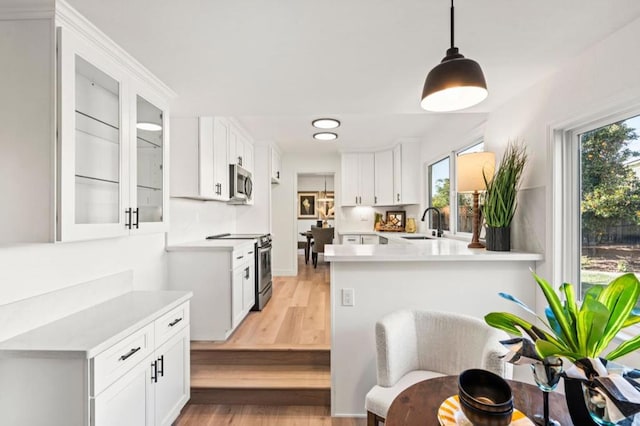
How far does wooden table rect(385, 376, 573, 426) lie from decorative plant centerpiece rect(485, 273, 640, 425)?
230mm

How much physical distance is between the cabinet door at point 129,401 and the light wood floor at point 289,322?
1145 millimetres

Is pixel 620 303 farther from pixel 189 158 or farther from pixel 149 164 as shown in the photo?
pixel 189 158

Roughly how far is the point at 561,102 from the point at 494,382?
73.7 inches

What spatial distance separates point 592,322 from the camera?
31.2 inches

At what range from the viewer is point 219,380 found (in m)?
2.48

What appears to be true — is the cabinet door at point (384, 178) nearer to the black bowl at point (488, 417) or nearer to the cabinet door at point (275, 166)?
the cabinet door at point (275, 166)

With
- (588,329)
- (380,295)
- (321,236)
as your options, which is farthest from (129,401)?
(321,236)

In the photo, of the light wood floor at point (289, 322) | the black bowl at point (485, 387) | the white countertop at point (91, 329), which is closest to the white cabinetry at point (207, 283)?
the light wood floor at point (289, 322)

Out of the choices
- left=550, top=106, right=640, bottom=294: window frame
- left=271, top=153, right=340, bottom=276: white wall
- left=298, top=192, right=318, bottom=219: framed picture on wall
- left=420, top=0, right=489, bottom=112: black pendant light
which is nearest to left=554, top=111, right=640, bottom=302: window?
left=550, top=106, right=640, bottom=294: window frame

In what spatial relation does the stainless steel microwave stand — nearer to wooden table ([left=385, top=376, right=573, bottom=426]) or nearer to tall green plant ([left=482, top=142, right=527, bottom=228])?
tall green plant ([left=482, top=142, right=527, bottom=228])

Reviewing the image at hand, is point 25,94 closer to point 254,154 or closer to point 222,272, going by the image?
point 222,272

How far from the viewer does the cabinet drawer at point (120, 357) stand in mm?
1304

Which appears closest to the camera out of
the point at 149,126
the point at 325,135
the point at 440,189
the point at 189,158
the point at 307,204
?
the point at 149,126

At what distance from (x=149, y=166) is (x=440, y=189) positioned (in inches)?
147
